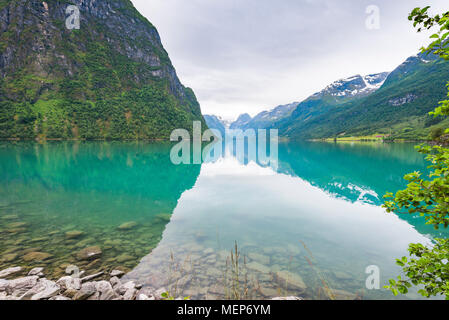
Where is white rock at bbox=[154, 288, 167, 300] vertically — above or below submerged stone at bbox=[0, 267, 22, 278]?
below

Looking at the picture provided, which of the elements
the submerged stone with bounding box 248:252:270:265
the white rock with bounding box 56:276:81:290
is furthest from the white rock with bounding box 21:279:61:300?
the submerged stone with bounding box 248:252:270:265

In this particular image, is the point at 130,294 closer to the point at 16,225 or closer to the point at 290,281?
the point at 290,281

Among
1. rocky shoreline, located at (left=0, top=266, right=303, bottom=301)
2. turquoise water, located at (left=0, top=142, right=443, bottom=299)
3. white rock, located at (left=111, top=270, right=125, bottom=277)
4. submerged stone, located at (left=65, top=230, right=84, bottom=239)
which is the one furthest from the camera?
submerged stone, located at (left=65, top=230, right=84, bottom=239)

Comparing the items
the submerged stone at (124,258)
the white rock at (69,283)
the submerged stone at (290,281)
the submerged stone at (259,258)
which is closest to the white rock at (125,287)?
the white rock at (69,283)

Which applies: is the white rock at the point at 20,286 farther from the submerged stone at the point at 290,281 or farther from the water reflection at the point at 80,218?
the submerged stone at the point at 290,281

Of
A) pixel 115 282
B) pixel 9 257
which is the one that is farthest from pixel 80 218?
pixel 115 282

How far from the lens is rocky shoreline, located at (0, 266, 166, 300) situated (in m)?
8.44

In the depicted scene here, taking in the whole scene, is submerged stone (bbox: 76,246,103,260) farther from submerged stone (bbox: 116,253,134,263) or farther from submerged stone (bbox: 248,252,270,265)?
submerged stone (bbox: 248,252,270,265)

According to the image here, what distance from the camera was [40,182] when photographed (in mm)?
32844

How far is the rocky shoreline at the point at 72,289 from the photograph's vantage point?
8.44 meters

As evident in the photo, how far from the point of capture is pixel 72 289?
8883 millimetres
